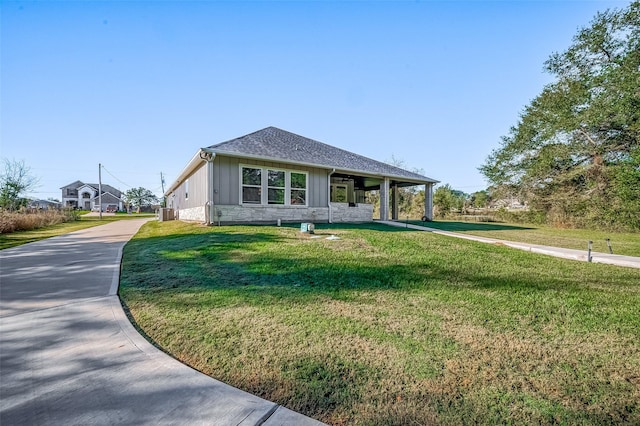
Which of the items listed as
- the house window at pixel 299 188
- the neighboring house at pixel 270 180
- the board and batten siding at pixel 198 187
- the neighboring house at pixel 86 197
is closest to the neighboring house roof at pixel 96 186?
the neighboring house at pixel 86 197

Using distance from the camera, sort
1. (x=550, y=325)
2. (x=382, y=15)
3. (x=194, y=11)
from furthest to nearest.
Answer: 1. (x=382, y=15)
2. (x=194, y=11)
3. (x=550, y=325)

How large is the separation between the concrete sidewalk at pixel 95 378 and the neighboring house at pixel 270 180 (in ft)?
22.6

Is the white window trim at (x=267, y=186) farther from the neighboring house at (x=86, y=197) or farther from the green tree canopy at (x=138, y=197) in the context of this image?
the neighboring house at (x=86, y=197)

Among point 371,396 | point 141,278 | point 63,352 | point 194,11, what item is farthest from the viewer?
point 194,11

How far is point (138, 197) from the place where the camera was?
62.2 meters

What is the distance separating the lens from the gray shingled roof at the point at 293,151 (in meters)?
10.9

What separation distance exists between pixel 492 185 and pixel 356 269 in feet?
83.7

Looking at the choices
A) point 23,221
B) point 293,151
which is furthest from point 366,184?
point 23,221

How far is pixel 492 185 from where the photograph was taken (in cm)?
2509

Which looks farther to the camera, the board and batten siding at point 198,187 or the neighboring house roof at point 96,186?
the neighboring house roof at point 96,186

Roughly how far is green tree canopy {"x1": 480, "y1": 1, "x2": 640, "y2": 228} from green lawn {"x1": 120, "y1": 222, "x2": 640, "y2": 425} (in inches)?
629

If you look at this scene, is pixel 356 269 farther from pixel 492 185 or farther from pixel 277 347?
pixel 492 185

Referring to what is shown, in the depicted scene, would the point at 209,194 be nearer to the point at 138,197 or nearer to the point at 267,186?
the point at 267,186

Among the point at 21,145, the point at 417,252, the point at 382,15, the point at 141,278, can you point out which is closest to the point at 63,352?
the point at 141,278
